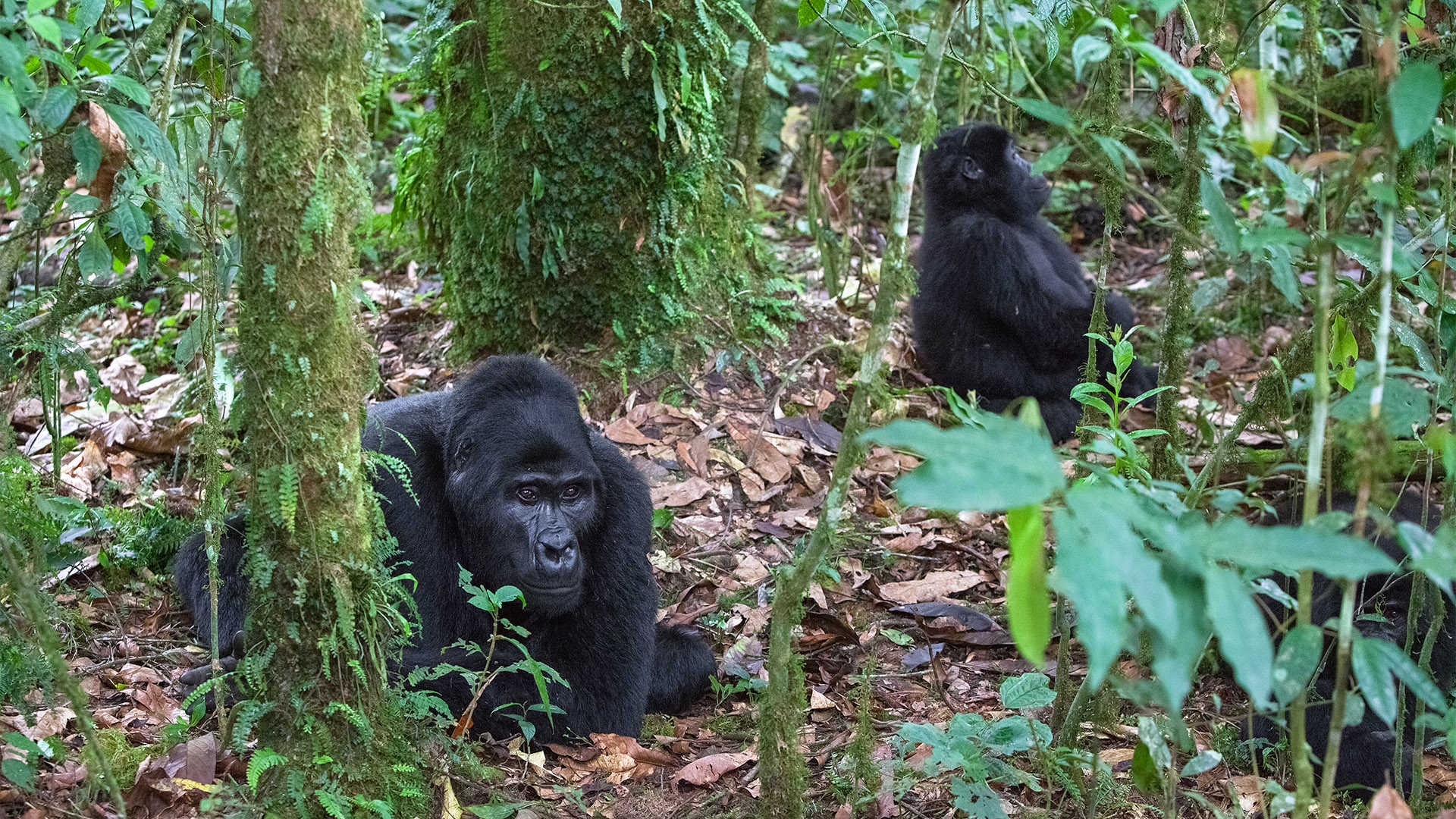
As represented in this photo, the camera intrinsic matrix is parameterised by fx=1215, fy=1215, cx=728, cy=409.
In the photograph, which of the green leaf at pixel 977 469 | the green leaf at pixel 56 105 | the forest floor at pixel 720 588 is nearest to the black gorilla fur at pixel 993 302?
the forest floor at pixel 720 588

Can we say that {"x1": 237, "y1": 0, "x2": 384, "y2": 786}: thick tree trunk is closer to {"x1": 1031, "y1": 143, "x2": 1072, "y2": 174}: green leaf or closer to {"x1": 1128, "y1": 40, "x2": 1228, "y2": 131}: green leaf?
{"x1": 1031, "y1": 143, "x2": 1072, "y2": 174}: green leaf

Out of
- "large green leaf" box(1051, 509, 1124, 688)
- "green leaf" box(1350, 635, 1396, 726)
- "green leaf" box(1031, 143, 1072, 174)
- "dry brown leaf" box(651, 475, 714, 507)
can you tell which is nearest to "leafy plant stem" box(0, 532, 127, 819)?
"large green leaf" box(1051, 509, 1124, 688)

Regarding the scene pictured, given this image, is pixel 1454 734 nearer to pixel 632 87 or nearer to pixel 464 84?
pixel 632 87

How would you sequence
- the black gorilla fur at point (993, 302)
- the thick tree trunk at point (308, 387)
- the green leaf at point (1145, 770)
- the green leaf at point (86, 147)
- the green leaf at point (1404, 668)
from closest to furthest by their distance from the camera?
1. the green leaf at point (1404, 668)
2. the thick tree trunk at point (308, 387)
3. the green leaf at point (1145, 770)
4. the green leaf at point (86, 147)
5. the black gorilla fur at point (993, 302)

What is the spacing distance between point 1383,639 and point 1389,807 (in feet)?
4.97

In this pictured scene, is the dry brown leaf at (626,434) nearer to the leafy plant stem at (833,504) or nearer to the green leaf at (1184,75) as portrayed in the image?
the leafy plant stem at (833,504)

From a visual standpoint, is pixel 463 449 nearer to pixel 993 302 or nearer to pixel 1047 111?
pixel 1047 111

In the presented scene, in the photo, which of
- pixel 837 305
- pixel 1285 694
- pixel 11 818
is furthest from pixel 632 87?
pixel 1285 694

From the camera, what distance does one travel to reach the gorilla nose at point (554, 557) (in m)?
4.12

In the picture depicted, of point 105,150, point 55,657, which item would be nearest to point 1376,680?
point 55,657

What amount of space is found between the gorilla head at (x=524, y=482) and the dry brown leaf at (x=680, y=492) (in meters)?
1.28

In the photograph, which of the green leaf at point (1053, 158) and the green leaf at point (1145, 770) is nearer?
the green leaf at point (1053, 158)

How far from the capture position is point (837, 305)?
24.2 ft

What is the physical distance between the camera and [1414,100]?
209cm
